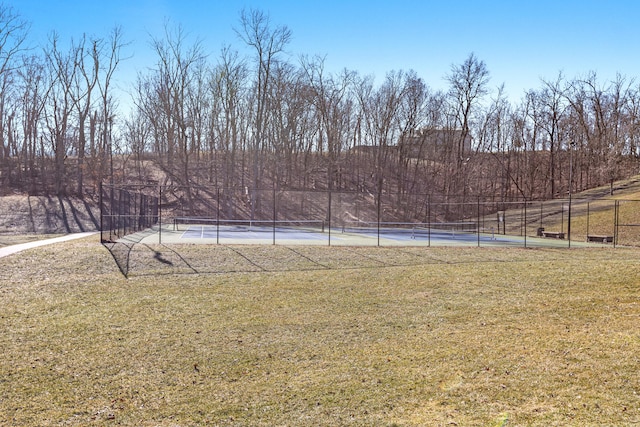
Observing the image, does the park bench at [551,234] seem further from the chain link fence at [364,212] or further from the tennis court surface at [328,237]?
the tennis court surface at [328,237]

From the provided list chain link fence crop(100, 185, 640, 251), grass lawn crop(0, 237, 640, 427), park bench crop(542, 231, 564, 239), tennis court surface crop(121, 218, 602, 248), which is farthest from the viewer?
chain link fence crop(100, 185, 640, 251)

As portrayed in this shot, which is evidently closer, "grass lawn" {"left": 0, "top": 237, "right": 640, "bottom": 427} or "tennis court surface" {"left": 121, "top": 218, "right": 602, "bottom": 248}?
"grass lawn" {"left": 0, "top": 237, "right": 640, "bottom": 427}

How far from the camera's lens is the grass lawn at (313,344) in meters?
5.95

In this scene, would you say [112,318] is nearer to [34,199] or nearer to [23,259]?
[23,259]

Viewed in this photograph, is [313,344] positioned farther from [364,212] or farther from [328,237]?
[364,212]

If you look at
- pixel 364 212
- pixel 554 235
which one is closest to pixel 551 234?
pixel 554 235

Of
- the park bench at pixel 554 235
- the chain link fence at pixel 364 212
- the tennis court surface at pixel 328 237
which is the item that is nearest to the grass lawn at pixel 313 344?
the tennis court surface at pixel 328 237

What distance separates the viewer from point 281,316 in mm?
10414

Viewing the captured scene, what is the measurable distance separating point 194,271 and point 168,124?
3332 cm

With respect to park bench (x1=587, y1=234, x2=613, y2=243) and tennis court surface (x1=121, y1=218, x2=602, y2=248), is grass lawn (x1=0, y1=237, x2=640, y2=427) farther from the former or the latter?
park bench (x1=587, y1=234, x2=613, y2=243)

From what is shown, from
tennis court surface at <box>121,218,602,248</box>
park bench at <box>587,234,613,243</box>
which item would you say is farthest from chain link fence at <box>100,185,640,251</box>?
park bench at <box>587,234,613,243</box>

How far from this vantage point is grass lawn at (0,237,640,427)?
595 centimetres

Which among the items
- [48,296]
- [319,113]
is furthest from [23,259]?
[319,113]

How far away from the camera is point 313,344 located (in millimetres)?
8656
